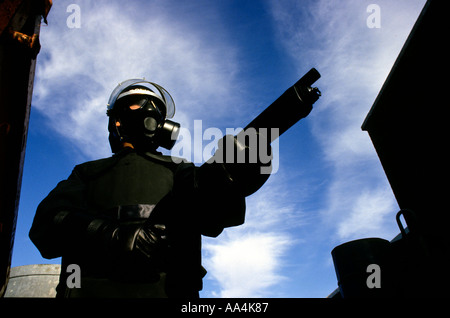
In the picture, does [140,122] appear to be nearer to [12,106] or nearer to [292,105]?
[12,106]

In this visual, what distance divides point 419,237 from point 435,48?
7.41 feet

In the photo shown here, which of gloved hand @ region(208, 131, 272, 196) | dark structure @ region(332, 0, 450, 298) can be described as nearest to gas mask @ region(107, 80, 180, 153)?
gloved hand @ region(208, 131, 272, 196)

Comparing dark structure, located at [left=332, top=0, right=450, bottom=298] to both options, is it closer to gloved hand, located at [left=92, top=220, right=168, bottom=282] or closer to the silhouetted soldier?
the silhouetted soldier

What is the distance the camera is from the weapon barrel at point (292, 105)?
1.38 m

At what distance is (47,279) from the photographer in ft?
17.5

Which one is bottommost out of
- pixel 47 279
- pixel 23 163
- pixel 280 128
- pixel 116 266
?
pixel 116 266

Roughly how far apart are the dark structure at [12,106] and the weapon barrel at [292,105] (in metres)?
1.49

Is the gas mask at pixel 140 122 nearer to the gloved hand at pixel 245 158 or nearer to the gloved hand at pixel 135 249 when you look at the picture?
the gloved hand at pixel 135 249

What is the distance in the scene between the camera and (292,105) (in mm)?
1382

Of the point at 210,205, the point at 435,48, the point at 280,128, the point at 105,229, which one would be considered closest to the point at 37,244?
the point at 105,229

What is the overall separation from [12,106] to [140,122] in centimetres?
100

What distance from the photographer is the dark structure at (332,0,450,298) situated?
2.80 metres

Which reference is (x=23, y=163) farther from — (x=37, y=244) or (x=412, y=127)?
(x=412, y=127)
